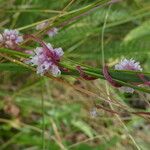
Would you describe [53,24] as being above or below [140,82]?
above

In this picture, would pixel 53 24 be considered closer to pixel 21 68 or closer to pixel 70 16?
pixel 70 16

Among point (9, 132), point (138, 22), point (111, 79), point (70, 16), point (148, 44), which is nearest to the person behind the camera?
point (111, 79)

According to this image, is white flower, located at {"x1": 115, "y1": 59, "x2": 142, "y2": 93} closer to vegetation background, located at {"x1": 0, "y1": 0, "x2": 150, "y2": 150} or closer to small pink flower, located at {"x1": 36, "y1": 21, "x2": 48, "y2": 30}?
small pink flower, located at {"x1": 36, "y1": 21, "x2": 48, "y2": 30}

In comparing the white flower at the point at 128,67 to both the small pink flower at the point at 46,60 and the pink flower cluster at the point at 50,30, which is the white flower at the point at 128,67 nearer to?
the small pink flower at the point at 46,60

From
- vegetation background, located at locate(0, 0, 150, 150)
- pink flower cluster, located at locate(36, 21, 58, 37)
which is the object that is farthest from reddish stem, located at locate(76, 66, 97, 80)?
vegetation background, located at locate(0, 0, 150, 150)

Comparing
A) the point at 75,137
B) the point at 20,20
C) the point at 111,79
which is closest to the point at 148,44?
the point at 20,20

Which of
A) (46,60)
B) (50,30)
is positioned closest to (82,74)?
(46,60)

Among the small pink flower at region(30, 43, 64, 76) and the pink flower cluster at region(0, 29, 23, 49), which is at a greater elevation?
the pink flower cluster at region(0, 29, 23, 49)
